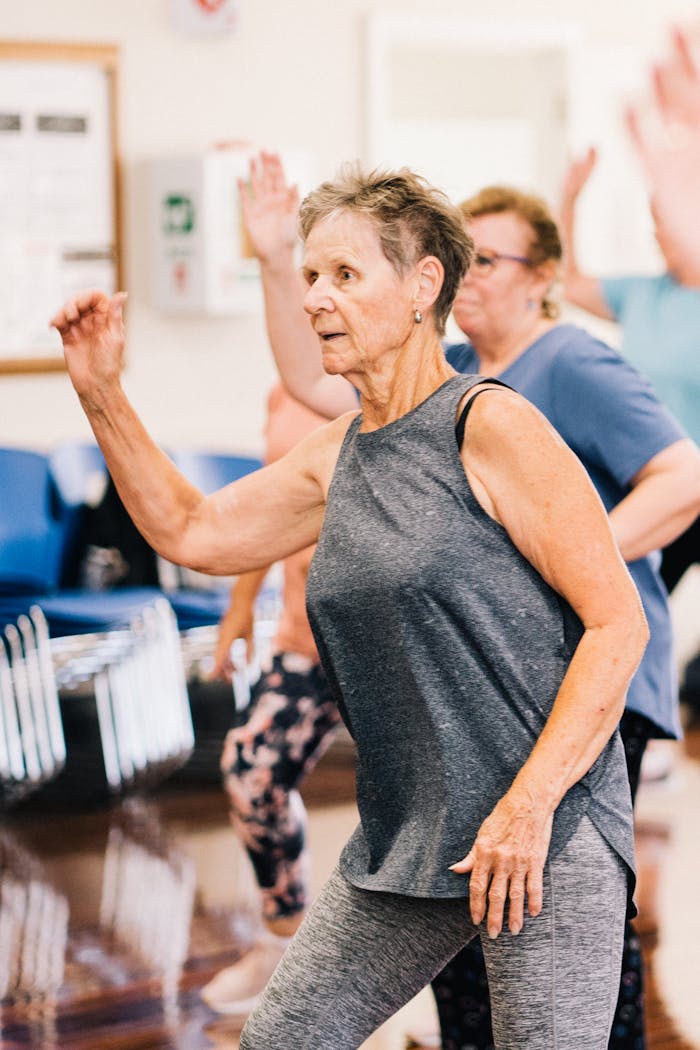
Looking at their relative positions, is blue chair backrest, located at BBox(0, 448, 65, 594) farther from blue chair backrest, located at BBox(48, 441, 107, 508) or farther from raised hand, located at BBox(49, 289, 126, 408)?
raised hand, located at BBox(49, 289, 126, 408)

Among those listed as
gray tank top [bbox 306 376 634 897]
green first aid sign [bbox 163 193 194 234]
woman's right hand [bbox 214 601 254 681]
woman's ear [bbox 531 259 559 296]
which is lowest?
woman's right hand [bbox 214 601 254 681]

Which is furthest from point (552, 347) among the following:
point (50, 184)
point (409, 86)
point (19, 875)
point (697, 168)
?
point (409, 86)

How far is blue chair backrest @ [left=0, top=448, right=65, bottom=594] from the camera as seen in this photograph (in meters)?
4.83

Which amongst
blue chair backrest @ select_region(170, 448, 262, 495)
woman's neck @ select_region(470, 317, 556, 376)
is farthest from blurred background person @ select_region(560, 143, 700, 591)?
blue chair backrest @ select_region(170, 448, 262, 495)

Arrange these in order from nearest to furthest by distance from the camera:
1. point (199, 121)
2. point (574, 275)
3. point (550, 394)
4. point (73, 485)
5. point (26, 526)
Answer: point (550, 394) → point (574, 275) → point (26, 526) → point (73, 485) → point (199, 121)

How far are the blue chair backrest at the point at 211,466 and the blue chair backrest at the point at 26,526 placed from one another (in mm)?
505

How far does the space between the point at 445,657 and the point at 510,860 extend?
0.23 metres

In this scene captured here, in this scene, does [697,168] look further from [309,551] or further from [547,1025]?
[309,551]

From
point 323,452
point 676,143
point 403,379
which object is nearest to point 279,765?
point 323,452

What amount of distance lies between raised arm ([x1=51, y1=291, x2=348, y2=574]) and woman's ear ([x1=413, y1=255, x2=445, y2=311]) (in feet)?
0.71

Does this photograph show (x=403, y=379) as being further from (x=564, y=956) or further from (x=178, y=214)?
(x=178, y=214)

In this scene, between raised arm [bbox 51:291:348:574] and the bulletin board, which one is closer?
raised arm [bbox 51:291:348:574]

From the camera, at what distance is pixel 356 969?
1.78 meters

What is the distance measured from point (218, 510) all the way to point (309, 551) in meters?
1.02
